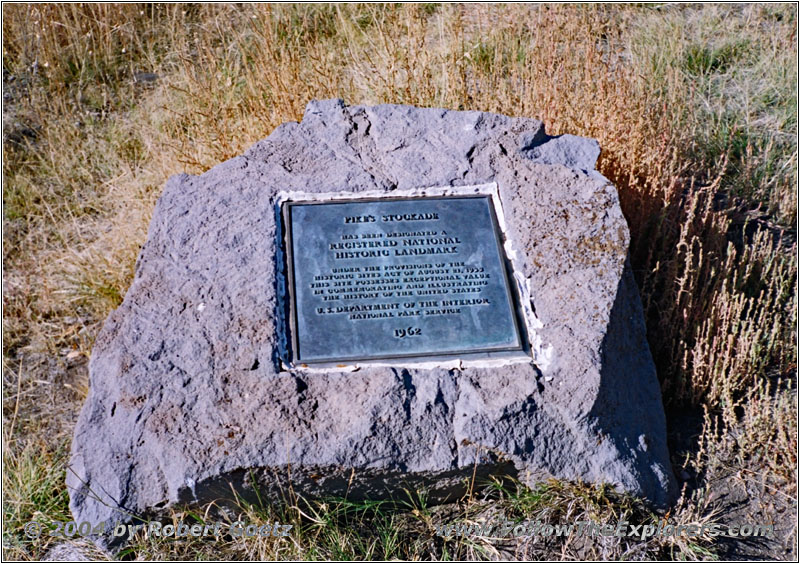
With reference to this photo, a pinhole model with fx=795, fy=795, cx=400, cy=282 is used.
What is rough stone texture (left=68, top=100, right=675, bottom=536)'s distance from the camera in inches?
109

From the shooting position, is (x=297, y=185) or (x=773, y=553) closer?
(x=773, y=553)

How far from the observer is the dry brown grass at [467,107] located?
11.5ft

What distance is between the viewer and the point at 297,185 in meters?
3.47

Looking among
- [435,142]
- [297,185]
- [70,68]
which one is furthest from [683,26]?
[70,68]

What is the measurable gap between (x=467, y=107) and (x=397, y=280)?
6.26ft

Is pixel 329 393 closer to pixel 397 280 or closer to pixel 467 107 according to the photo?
pixel 397 280

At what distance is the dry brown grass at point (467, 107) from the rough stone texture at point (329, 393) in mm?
489

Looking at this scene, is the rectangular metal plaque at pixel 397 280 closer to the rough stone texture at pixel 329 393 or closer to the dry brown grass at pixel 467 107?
the rough stone texture at pixel 329 393

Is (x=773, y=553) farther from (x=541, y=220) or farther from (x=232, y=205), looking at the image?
(x=232, y=205)

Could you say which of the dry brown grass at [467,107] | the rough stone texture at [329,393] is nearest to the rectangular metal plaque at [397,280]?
the rough stone texture at [329,393]

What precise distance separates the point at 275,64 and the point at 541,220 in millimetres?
2215

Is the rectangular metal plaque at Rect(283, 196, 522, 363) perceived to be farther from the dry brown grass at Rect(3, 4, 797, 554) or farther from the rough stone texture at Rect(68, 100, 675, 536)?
the dry brown grass at Rect(3, 4, 797, 554)

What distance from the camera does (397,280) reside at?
312 cm

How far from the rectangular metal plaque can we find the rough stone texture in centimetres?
11
